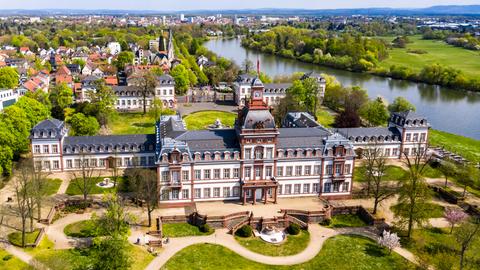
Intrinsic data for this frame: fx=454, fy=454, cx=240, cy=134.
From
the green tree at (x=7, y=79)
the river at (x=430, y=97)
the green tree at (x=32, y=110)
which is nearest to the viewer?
the green tree at (x=32, y=110)

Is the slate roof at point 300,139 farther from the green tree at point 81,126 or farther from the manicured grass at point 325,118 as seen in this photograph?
the green tree at point 81,126

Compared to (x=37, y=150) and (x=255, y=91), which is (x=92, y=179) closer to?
(x=37, y=150)

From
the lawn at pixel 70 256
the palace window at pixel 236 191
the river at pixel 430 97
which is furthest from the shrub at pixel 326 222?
the river at pixel 430 97

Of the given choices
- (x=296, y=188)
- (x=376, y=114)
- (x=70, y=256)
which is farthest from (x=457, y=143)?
(x=70, y=256)

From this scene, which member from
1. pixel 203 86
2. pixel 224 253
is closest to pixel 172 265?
pixel 224 253

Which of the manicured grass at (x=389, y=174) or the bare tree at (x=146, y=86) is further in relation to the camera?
the bare tree at (x=146, y=86)

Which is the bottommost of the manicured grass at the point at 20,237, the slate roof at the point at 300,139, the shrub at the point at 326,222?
the shrub at the point at 326,222

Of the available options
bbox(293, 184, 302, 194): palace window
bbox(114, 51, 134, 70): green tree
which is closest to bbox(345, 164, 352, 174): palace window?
bbox(293, 184, 302, 194): palace window
